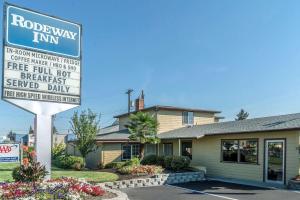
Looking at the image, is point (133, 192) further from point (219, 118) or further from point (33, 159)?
point (219, 118)

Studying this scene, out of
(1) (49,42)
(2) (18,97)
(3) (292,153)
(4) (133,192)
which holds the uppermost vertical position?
(1) (49,42)

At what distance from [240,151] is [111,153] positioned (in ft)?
40.8

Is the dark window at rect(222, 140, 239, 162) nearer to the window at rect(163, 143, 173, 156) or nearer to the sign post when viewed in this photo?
the window at rect(163, 143, 173, 156)

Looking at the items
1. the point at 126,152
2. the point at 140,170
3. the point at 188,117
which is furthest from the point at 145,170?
the point at 188,117

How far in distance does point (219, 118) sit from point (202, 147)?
625 inches

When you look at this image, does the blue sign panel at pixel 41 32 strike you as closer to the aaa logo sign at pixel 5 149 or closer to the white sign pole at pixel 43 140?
the white sign pole at pixel 43 140

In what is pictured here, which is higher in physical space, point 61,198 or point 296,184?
point 61,198

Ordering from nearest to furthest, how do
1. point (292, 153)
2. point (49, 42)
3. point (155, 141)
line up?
point (49, 42)
point (292, 153)
point (155, 141)

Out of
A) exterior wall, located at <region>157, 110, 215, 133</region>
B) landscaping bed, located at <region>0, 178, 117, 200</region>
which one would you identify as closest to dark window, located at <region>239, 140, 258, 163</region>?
exterior wall, located at <region>157, 110, 215, 133</region>

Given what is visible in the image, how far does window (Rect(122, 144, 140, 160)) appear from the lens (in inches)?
1189

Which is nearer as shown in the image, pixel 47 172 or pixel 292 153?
pixel 47 172

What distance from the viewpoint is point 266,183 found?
60.8ft

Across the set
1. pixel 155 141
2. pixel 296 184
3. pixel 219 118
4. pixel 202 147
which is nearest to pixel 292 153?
pixel 296 184

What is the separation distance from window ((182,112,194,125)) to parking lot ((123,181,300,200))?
50.5 ft
